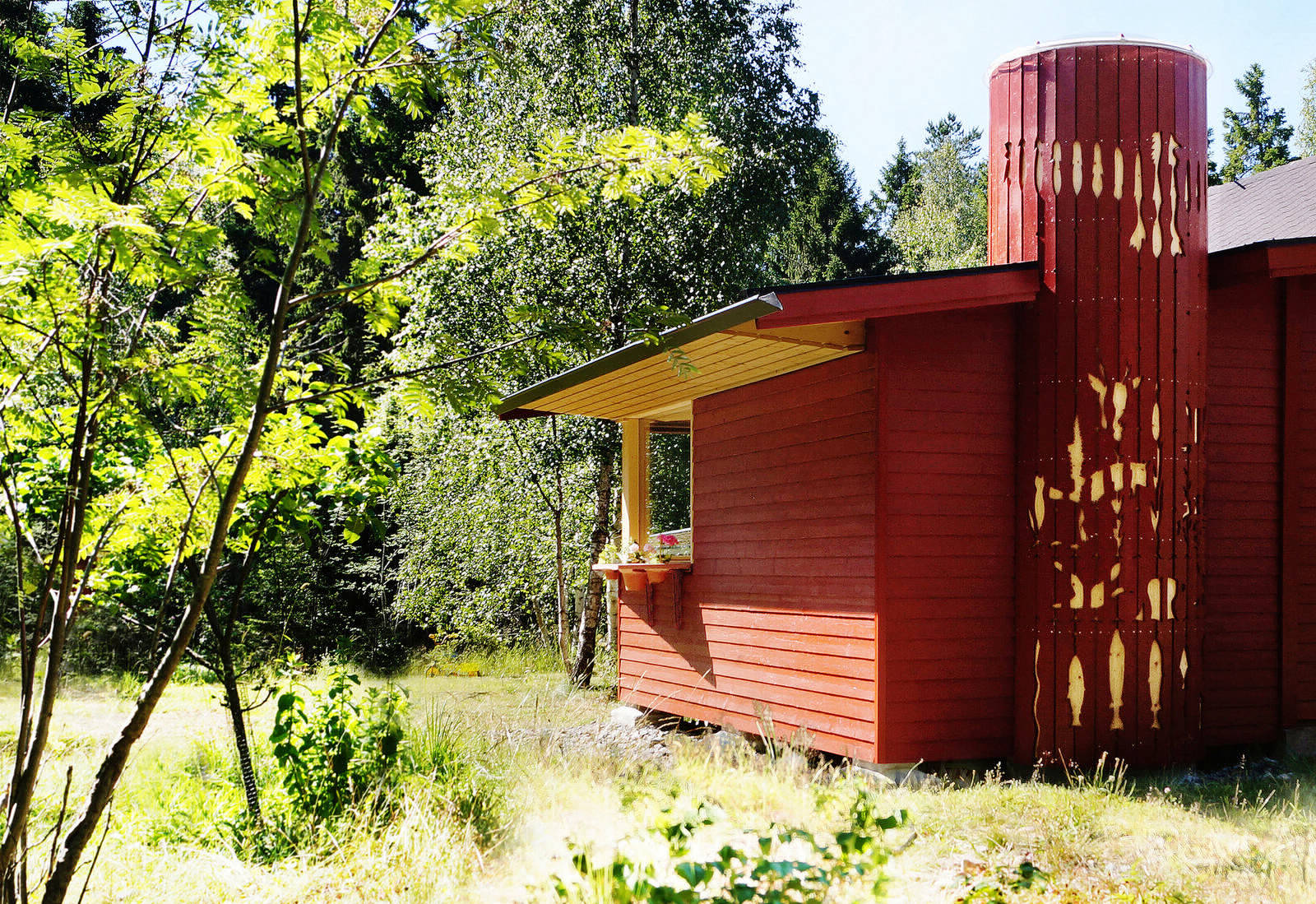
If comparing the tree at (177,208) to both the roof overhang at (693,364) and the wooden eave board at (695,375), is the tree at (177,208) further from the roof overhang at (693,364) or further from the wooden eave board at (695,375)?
the wooden eave board at (695,375)

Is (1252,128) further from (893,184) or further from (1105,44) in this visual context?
(1105,44)

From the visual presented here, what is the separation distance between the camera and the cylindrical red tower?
6.49 m

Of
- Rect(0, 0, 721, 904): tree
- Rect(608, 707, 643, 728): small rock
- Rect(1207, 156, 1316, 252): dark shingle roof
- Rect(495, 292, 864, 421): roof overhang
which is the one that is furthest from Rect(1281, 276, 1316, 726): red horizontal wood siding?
Rect(0, 0, 721, 904): tree

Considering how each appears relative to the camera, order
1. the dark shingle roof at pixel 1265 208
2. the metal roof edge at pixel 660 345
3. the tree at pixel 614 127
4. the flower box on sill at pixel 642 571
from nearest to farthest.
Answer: the metal roof edge at pixel 660 345
the dark shingle roof at pixel 1265 208
the flower box on sill at pixel 642 571
the tree at pixel 614 127

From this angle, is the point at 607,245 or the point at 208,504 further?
the point at 607,245

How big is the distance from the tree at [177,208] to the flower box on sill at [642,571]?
17.6 ft

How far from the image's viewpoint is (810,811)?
5.57 m

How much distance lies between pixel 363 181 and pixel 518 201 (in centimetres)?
1703

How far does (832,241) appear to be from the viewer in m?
29.0

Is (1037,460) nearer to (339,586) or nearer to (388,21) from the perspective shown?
(388,21)

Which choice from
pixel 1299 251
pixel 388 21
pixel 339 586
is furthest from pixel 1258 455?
pixel 339 586

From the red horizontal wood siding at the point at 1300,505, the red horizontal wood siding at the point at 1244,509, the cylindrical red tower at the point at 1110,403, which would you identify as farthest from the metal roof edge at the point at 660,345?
the red horizontal wood siding at the point at 1300,505

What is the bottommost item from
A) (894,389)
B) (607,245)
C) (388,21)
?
(894,389)

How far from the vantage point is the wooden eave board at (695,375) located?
21.8 feet
